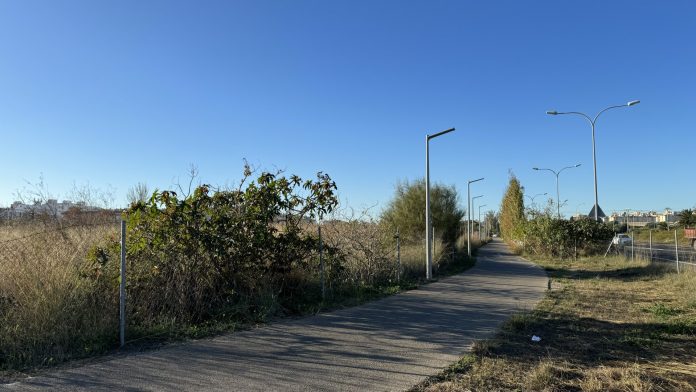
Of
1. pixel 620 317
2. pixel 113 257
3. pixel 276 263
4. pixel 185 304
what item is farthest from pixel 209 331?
pixel 620 317

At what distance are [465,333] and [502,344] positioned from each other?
0.86m

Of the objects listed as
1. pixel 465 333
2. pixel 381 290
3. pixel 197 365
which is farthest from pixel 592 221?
pixel 197 365

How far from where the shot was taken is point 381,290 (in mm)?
12281

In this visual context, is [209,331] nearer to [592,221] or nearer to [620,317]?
[620,317]

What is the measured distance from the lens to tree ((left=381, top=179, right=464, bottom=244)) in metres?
25.1

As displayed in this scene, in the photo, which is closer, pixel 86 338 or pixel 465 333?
pixel 86 338

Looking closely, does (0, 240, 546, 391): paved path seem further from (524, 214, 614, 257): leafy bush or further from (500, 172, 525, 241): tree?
(500, 172, 525, 241): tree

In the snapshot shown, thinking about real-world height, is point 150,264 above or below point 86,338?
above

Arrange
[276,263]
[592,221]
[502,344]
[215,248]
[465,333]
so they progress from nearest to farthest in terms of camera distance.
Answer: [502,344] → [465,333] → [215,248] → [276,263] → [592,221]

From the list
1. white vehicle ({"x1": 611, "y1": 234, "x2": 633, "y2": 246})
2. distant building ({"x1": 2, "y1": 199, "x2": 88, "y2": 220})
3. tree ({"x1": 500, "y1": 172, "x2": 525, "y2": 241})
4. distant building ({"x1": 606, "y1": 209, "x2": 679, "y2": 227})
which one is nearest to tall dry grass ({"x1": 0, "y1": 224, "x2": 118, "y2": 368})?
distant building ({"x1": 2, "y1": 199, "x2": 88, "y2": 220})

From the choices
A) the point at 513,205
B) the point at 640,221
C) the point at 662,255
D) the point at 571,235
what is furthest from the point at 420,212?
the point at 640,221

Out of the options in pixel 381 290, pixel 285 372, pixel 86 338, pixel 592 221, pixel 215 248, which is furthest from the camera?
pixel 592 221

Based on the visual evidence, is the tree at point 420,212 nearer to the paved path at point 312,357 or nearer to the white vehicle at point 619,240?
the white vehicle at point 619,240

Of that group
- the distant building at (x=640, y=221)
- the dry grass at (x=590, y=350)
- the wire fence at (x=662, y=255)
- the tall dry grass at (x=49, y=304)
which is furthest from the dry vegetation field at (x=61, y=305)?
the distant building at (x=640, y=221)
